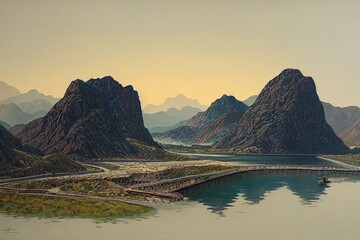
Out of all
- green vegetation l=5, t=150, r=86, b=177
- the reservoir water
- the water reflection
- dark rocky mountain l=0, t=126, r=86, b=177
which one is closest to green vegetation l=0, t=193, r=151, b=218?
the reservoir water

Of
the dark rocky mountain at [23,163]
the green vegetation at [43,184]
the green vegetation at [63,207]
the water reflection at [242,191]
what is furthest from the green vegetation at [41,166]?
the water reflection at [242,191]

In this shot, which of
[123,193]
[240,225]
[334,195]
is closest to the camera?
[240,225]

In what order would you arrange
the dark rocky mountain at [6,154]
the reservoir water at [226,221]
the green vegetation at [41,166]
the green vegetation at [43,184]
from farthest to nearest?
1. the dark rocky mountain at [6,154]
2. the green vegetation at [41,166]
3. the green vegetation at [43,184]
4. the reservoir water at [226,221]

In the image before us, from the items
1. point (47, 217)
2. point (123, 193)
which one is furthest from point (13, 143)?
point (47, 217)

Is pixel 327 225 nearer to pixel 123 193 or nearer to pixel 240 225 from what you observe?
Result: pixel 240 225

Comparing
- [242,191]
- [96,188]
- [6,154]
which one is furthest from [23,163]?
[242,191]

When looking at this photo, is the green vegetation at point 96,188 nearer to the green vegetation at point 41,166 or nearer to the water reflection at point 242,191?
the water reflection at point 242,191

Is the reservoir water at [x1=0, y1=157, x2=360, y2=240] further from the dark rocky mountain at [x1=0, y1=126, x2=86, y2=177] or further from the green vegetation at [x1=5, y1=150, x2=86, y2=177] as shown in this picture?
the dark rocky mountain at [x1=0, y1=126, x2=86, y2=177]
